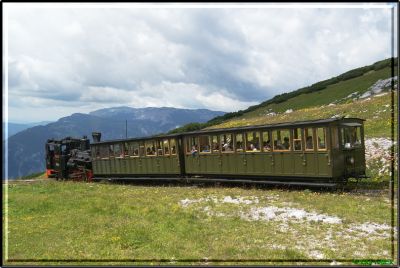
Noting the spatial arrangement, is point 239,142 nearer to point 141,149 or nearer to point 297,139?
point 297,139

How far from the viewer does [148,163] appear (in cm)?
2934

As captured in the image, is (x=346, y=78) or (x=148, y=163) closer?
(x=148, y=163)

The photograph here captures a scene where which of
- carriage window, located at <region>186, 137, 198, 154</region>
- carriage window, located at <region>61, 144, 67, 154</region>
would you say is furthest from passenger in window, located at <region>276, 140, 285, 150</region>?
carriage window, located at <region>61, 144, 67, 154</region>

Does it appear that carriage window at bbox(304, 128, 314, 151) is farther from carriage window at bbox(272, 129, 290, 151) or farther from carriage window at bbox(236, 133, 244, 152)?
carriage window at bbox(236, 133, 244, 152)

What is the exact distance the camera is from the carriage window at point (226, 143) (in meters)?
23.5

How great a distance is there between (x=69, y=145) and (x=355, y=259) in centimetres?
3508

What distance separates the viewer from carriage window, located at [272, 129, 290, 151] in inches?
806

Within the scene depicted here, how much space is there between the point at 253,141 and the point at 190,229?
929 centimetres

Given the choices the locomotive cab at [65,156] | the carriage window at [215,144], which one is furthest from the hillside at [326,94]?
the carriage window at [215,144]

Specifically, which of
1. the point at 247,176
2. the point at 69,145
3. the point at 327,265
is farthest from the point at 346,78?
the point at 327,265

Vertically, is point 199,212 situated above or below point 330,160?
below

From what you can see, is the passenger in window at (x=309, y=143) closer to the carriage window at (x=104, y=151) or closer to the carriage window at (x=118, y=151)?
the carriage window at (x=118, y=151)

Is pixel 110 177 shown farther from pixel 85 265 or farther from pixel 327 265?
pixel 327 265

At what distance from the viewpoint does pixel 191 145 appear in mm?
26109
